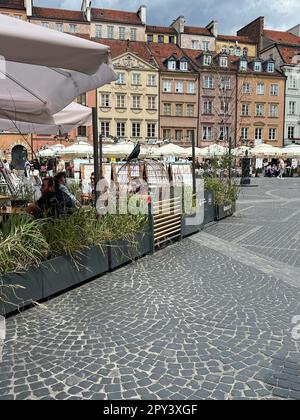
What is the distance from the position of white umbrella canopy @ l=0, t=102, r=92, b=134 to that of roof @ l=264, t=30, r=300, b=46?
5827 cm

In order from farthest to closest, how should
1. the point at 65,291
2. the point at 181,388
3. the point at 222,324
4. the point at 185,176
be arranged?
the point at 185,176
the point at 65,291
the point at 222,324
the point at 181,388

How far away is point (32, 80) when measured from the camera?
17.8 ft

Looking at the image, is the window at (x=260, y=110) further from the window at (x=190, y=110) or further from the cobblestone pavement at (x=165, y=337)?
the cobblestone pavement at (x=165, y=337)

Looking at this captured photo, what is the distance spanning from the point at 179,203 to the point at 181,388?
19.0 ft

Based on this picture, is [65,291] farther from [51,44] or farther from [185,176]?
[185,176]

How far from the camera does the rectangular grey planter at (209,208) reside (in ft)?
34.0

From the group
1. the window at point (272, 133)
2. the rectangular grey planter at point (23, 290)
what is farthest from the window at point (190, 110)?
the rectangular grey planter at point (23, 290)

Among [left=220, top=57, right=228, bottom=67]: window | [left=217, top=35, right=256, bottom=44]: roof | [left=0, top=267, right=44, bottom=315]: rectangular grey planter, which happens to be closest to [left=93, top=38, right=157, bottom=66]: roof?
[left=220, top=57, right=228, bottom=67]: window

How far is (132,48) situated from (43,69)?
49296mm

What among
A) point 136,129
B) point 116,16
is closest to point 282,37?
point 116,16

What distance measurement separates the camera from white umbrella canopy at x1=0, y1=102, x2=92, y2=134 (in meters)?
6.82

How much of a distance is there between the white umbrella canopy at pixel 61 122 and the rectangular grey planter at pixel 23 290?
313 cm

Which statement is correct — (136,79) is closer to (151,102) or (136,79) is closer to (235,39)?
(151,102)
